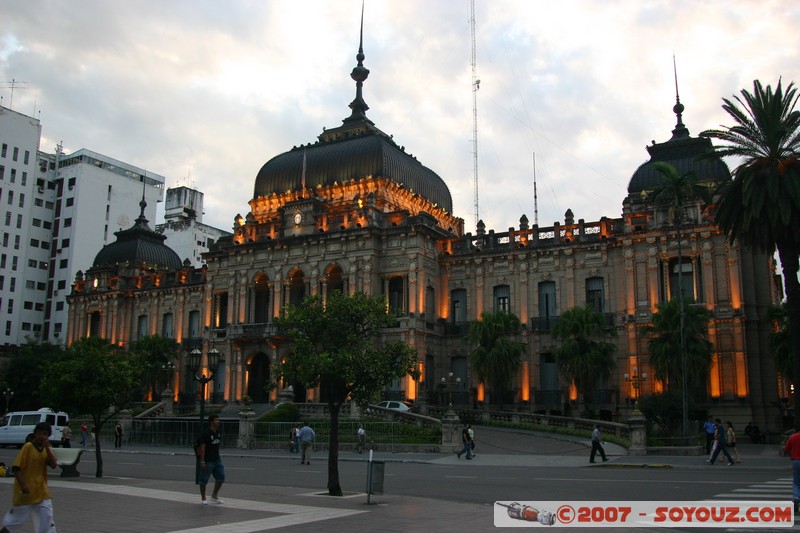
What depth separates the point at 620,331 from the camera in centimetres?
5122

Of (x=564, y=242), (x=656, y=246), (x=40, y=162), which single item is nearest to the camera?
(x=656, y=246)

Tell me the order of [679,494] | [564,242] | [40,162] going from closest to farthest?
[679,494]
[564,242]
[40,162]

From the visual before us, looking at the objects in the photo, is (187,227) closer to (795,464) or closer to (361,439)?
(361,439)

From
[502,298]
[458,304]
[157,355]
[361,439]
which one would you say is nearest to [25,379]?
[157,355]

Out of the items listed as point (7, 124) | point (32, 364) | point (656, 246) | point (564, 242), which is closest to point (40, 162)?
point (7, 124)

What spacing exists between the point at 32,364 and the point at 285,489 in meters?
55.3

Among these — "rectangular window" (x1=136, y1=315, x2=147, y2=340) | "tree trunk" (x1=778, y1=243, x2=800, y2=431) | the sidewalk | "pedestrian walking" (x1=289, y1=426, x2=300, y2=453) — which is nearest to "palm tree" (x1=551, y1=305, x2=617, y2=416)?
"tree trunk" (x1=778, y1=243, x2=800, y2=431)

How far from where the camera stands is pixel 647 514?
16.0 meters

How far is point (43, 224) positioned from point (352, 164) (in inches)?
2247

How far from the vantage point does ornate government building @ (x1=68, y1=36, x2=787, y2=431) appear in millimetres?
48188

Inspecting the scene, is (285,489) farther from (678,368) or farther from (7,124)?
(7,124)

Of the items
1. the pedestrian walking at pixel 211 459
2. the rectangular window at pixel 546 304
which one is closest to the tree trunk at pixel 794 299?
the pedestrian walking at pixel 211 459

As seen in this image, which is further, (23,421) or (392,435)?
(23,421)

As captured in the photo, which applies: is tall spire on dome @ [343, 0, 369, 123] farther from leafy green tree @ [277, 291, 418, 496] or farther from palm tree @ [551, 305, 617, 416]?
leafy green tree @ [277, 291, 418, 496]
